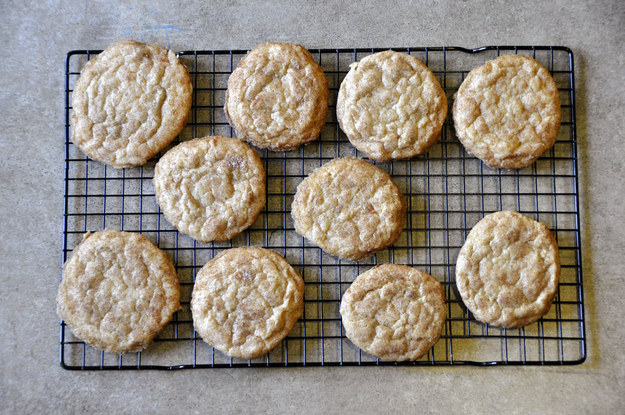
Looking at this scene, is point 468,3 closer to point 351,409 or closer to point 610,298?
point 610,298

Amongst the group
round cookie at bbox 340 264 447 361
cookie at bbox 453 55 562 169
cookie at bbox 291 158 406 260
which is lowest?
round cookie at bbox 340 264 447 361

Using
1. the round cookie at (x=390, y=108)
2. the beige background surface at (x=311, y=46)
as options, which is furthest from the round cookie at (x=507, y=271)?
the round cookie at (x=390, y=108)

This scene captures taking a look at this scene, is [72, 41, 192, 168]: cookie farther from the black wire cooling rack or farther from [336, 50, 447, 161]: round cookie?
[336, 50, 447, 161]: round cookie

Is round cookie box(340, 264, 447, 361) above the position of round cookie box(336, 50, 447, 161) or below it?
below

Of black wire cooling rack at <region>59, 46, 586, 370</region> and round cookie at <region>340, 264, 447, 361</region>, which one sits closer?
round cookie at <region>340, 264, 447, 361</region>

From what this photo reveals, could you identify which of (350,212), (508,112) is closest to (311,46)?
(350,212)

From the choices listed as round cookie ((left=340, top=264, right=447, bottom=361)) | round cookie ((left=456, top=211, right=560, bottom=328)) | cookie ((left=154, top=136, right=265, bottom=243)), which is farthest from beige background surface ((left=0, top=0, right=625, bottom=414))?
cookie ((left=154, top=136, right=265, bottom=243))

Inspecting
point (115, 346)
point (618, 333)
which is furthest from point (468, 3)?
point (115, 346)
